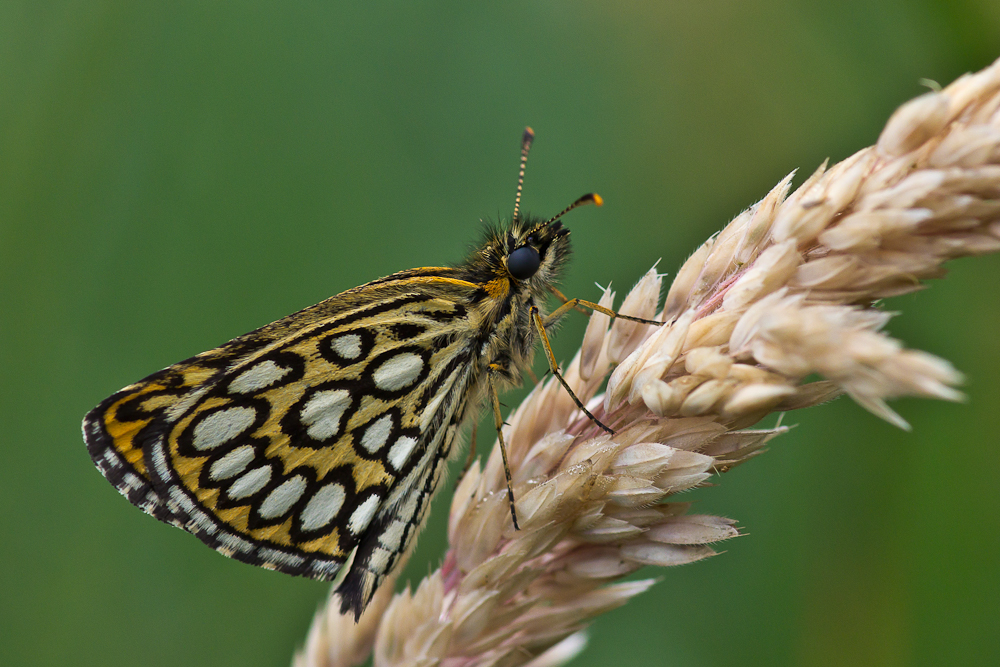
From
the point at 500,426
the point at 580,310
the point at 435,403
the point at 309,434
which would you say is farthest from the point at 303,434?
the point at 580,310

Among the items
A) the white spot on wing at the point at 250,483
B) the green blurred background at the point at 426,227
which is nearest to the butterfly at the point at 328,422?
the white spot on wing at the point at 250,483

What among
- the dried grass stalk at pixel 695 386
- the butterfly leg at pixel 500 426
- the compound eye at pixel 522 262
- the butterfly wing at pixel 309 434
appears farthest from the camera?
the compound eye at pixel 522 262

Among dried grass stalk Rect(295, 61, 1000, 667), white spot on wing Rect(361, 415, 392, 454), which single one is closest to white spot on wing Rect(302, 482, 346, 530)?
white spot on wing Rect(361, 415, 392, 454)

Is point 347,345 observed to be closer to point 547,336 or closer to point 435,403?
point 435,403

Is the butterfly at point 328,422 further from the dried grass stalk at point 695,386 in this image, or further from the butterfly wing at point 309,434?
the dried grass stalk at point 695,386

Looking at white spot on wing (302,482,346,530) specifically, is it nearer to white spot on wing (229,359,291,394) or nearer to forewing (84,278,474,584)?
forewing (84,278,474,584)

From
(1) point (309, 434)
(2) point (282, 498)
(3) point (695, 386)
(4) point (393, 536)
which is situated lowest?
(4) point (393, 536)
